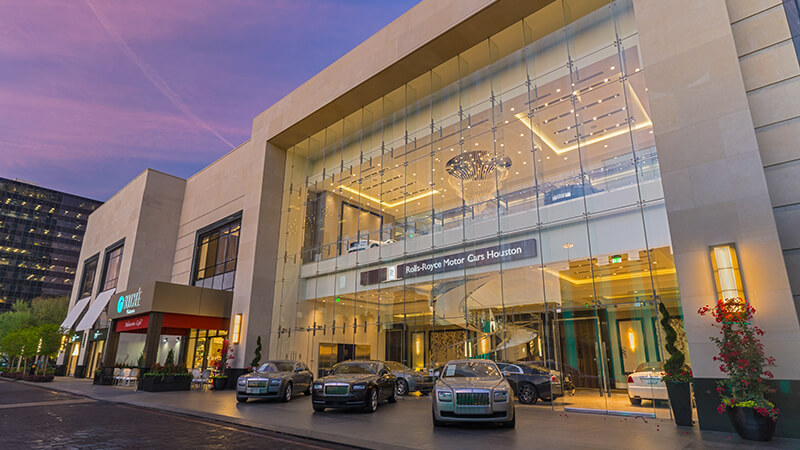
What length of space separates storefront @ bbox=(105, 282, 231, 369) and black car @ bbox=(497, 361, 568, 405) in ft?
52.7

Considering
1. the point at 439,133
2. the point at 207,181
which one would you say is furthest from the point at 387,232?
the point at 207,181

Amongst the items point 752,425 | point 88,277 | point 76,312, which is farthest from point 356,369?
point 88,277

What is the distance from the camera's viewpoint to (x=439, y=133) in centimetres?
1872

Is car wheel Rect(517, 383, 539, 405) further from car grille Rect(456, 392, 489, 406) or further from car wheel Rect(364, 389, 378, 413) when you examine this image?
A: car grille Rect(456, 392, 489, 406)

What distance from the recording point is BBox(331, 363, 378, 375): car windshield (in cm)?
1317

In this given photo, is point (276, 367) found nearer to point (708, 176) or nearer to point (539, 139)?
point (539, 139)

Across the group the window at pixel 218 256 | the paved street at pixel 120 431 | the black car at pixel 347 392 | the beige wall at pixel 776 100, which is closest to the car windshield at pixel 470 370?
the black car at pixel 347 392

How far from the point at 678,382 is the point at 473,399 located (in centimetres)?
475

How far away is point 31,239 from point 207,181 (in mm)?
89077

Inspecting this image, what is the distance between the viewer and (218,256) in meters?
27.0

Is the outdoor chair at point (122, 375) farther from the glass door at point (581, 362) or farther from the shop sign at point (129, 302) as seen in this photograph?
the glass door at point (581, 362)

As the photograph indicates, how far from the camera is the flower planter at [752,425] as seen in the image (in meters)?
7.75

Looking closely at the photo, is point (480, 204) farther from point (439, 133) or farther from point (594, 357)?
point (594, 357)

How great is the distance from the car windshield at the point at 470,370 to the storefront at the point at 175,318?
52.7 ft
